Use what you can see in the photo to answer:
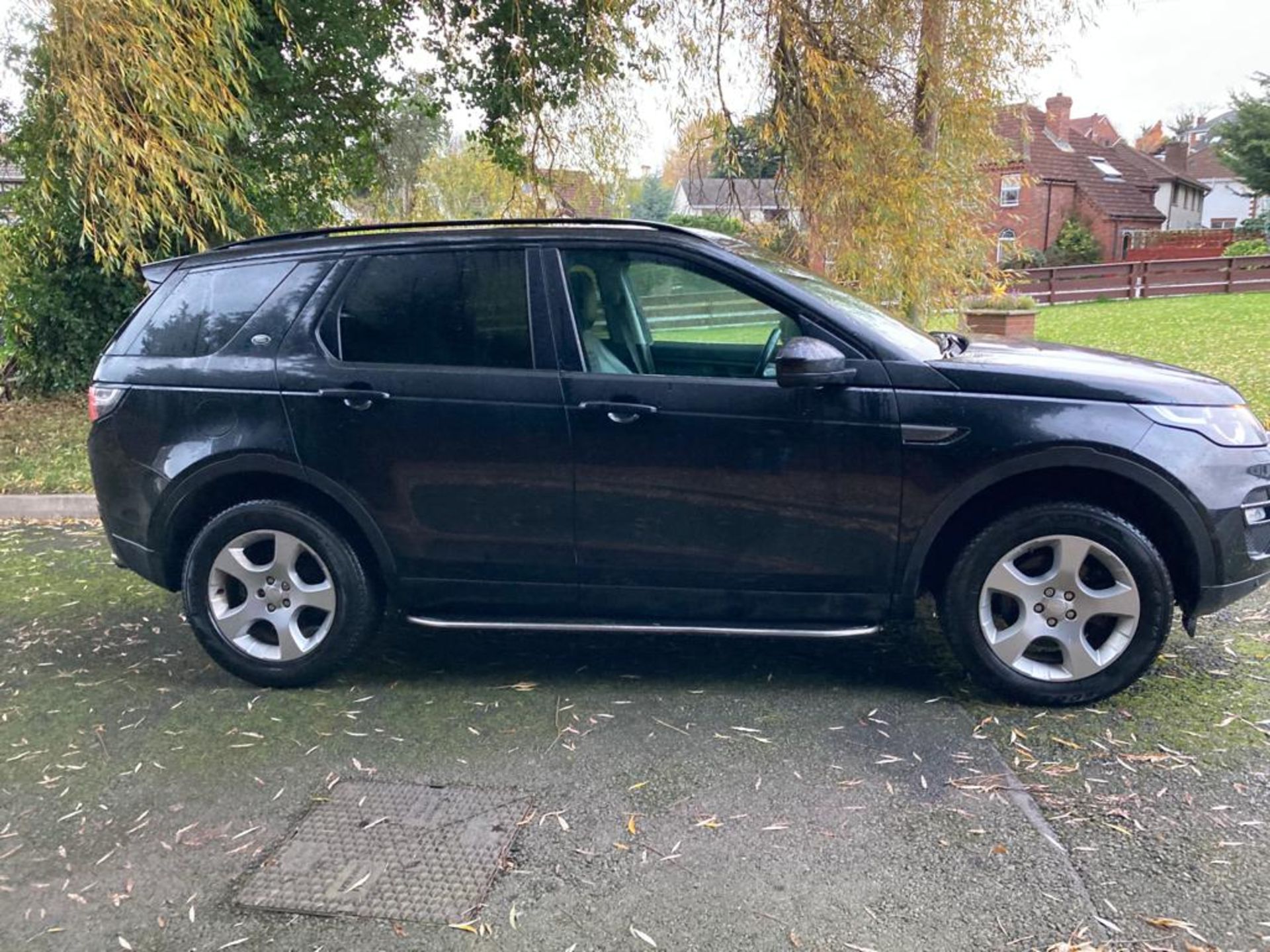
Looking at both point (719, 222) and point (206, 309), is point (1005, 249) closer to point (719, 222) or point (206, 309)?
point (719, 222)

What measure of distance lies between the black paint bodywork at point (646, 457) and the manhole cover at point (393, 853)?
94cm

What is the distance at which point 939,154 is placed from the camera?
8266mm

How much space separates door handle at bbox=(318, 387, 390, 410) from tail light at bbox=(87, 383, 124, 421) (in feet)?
3.29

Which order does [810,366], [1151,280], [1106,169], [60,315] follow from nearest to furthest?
[810,366]
[60,315]
[1151,280]
[1106,169]

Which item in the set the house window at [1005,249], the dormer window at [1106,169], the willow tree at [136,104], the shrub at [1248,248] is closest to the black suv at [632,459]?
the willow tree at [136,104]

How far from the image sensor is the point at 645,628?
3840 millimetres

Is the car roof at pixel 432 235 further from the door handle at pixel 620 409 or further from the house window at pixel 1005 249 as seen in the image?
the house window at pixel 1005 249

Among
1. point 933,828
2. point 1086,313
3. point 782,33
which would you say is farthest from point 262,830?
point 1086,313

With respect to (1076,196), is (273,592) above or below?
below

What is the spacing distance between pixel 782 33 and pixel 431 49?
392cm

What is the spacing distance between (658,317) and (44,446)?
7.01 metres

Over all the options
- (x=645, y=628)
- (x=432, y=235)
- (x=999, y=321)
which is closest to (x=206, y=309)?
(x=432, y=235)

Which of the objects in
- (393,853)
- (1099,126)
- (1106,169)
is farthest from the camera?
(1099,126)

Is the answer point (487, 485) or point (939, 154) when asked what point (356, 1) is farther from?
point (487, 485)
